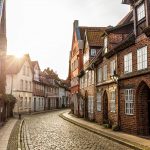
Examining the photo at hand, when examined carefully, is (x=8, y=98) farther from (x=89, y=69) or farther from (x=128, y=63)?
(x=128, y=63)

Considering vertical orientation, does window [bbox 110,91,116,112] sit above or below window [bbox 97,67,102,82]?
below

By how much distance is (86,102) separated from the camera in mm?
34844

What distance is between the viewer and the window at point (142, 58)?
16.9 metres

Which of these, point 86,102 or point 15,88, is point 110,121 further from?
point 15,88

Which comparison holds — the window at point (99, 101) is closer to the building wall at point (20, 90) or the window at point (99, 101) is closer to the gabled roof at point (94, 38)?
the gabled roof at point (94, 38)

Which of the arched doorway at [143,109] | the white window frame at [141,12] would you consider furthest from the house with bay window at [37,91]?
the arched doorway at [143,109]

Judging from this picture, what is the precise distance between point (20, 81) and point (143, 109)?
1385 inches

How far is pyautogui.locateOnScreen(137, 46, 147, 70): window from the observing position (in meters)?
16.9

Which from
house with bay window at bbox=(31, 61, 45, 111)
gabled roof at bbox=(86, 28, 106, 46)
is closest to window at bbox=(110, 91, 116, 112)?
gabled roof at bbox=(86, 28, 106, 46)

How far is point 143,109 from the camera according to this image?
17953 mm

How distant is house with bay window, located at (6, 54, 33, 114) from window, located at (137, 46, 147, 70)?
33714 millimetres

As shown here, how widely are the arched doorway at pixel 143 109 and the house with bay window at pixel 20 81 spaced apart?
3328cm

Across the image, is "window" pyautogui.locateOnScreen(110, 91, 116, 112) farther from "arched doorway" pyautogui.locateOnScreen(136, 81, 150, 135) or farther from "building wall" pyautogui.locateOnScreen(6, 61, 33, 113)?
"building wall" pyautogui.locateOnScreen(6, 61, 33, 113)

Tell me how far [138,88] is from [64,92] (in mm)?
73457
